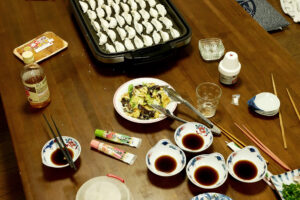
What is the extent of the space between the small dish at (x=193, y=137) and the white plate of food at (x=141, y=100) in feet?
0.38

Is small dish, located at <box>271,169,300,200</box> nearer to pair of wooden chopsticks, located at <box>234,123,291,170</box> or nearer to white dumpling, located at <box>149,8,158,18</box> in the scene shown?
pair of wooden chopsticks, located at <box>234,123,291,170</box>

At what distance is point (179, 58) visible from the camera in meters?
1.89

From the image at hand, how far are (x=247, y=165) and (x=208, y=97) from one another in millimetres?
416

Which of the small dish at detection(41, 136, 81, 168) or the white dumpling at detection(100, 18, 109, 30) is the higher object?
the white dumpling at detection(100, 18, 109, 30)

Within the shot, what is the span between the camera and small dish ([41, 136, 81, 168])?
1.40 metres

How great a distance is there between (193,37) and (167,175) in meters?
0.93

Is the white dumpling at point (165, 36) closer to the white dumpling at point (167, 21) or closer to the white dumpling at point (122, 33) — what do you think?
the white dumpling at point (167, 21)

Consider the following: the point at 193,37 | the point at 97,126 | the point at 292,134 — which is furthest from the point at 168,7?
the point at 292,134

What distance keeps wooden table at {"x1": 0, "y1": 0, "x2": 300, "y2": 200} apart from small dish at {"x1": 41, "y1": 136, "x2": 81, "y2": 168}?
0.13ft

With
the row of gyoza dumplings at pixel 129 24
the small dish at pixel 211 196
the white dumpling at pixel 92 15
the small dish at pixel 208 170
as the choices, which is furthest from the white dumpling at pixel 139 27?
the small dish at pixel 211 196

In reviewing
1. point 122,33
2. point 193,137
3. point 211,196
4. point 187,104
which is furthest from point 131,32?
point 211,196

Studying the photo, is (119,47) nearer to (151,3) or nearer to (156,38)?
(156,38)

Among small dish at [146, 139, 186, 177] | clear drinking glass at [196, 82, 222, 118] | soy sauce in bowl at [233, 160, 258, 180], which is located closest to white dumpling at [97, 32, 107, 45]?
clear drinking glass at [196, 82, 222, 118]

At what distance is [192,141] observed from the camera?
148 centimetres
